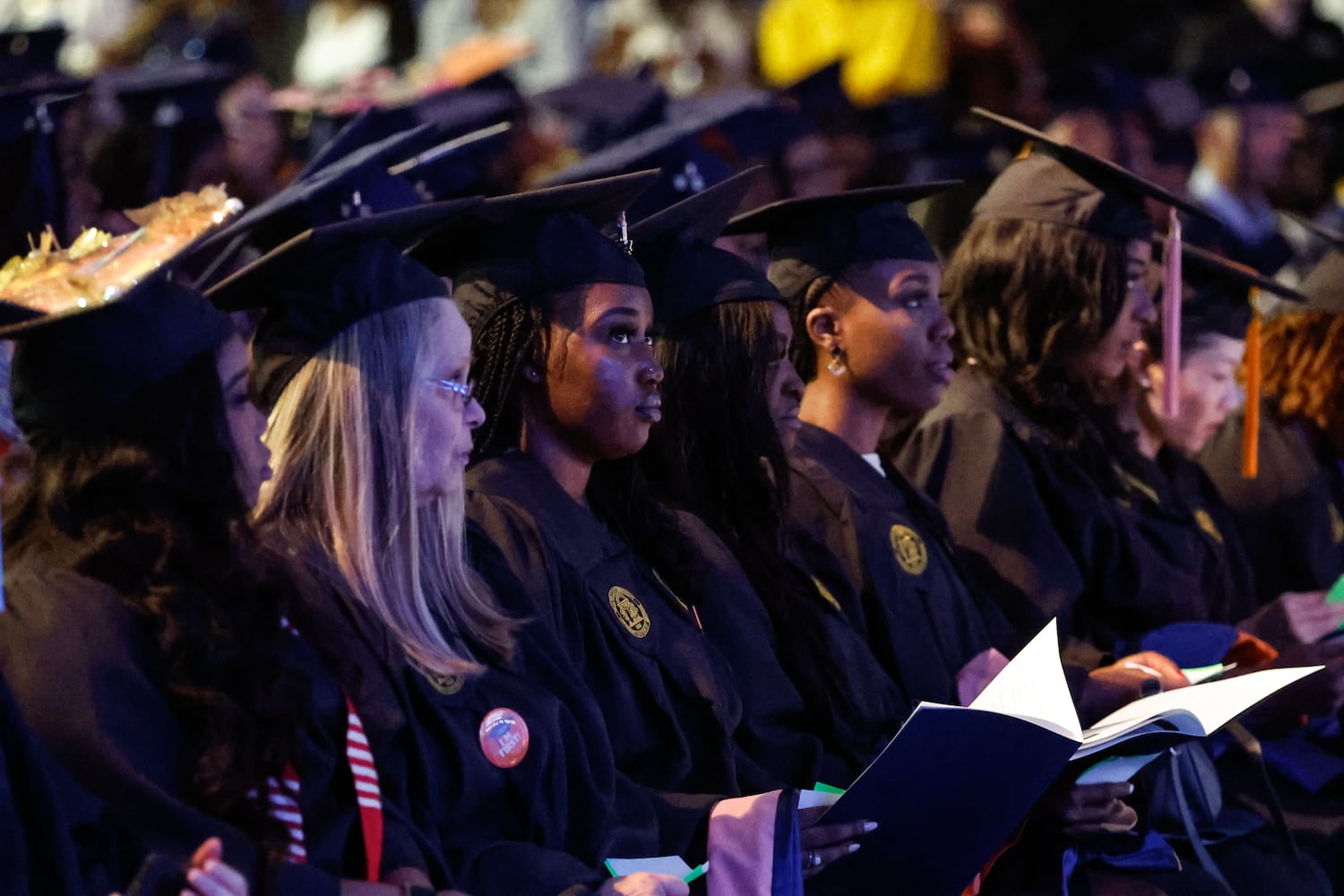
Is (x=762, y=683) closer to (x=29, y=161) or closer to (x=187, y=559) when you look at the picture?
(x=187, y=559)

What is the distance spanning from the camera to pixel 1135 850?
11.2 ft

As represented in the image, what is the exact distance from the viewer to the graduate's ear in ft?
12.6

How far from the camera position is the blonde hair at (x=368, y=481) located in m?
2.54

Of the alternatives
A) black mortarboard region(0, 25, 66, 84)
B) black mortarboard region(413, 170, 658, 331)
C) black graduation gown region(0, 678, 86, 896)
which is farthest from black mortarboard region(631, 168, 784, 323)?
black mortarboard region(0, 25, 66, 84)

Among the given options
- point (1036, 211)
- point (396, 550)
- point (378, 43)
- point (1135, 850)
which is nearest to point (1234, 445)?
point (1036, 211)

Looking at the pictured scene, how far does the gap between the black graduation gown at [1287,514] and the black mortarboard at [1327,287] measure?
1.07 feet

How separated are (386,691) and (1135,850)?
159cm

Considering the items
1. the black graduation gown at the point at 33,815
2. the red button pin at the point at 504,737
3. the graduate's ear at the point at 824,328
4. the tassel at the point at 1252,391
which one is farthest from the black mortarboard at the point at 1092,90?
the black graduation gown at the point at 33,815

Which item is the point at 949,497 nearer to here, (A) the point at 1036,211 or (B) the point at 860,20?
(A) the point at 1036,211

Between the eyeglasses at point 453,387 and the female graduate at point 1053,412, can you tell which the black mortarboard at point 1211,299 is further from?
the eyeglasses at point 453,387

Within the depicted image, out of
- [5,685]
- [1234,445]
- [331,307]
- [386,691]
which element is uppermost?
[331,307]

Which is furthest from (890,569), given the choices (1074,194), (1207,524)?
(1207,524)

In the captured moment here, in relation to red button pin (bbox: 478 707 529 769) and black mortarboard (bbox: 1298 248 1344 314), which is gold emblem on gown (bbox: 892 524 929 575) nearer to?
red button pin (bbox: 478 707 529 769)

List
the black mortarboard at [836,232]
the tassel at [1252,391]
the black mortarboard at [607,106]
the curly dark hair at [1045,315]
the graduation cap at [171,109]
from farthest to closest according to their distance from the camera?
the black mortarboard at [607,106]
the graduation cap at [171,109]
the tassel at [1252,391]
the curly dark hair at [1045,315]
the black mortarboard at [836,232]
